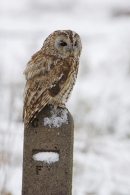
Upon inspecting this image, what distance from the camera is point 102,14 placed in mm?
11117

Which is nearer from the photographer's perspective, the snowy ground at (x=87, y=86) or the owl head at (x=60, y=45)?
the owl head at (x=60, y=45)

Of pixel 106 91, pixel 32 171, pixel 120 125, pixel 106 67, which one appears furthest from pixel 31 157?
pixel 106 67

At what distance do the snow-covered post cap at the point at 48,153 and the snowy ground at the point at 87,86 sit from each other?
1367mm

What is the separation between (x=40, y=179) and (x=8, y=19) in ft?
27.3

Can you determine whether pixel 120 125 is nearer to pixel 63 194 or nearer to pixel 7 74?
pixel 7 74

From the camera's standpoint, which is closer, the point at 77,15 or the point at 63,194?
the point at 63,194

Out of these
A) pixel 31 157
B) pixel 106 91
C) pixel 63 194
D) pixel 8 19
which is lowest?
pixel 63 194

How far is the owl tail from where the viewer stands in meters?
2.59

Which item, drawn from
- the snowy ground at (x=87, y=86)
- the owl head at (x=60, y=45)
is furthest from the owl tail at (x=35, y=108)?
the snowy ground at (x=87, y=86)

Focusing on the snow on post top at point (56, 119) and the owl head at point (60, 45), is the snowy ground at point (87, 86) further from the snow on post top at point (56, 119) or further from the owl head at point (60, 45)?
the snow on post top at point (56, 119)

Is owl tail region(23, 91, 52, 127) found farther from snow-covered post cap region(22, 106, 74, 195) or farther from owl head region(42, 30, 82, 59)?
owl head region(42, 30, 82, 59)

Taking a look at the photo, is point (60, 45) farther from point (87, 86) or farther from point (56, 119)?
point (87, 86)

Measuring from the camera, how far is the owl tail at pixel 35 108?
259cm

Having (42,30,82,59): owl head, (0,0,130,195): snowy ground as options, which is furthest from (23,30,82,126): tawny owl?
(0,0,130,195): snowy ground
